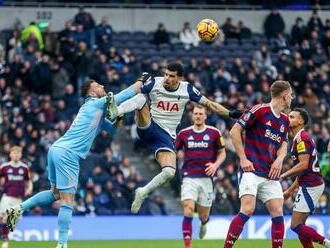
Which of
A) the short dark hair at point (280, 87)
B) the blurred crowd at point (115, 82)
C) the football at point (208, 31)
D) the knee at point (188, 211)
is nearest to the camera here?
the short dark hair at point (280, 87)

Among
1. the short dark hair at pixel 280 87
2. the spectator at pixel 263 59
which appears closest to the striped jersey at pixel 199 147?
the short dark hair at pixel 280 87

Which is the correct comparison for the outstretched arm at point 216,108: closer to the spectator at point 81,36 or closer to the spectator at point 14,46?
the spectator at point 14,46

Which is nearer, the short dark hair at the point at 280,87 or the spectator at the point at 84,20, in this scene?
the short dark hair at the point at 280,87

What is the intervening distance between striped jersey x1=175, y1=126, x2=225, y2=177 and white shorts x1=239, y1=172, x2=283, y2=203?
15.5ft

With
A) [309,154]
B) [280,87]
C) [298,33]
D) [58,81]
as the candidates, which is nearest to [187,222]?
[309,154]

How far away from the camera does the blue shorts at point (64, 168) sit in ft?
51.2

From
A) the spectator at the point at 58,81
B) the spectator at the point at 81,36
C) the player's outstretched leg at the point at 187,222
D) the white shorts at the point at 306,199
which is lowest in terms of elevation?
the player's outstretched leg at the point at 187,222

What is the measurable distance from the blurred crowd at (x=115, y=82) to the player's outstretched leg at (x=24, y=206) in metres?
9.26

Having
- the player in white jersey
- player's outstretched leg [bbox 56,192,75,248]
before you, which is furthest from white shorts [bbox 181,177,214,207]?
player's outstretched leg [bbox 56,192,75,248]

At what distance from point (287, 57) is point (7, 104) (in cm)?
928

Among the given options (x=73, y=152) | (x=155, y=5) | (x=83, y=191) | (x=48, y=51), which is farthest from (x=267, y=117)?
(x=155, y=5)

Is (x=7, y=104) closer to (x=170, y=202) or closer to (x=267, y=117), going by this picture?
(x=170, y=202)

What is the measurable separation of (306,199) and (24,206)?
421 centimetres

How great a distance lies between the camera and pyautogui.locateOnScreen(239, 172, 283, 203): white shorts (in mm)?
14734
